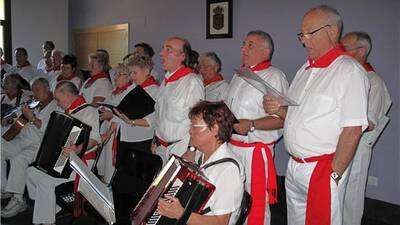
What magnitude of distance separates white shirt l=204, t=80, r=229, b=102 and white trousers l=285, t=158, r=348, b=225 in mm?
2085

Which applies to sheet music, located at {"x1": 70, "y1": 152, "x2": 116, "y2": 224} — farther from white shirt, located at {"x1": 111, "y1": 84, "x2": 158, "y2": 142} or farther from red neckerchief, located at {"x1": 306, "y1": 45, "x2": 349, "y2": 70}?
red neckerchief, located at {"x1": 306, "y1": 45, "x2": 349, "y2": 70}

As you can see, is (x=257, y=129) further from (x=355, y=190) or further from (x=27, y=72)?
(x=27, y=72)

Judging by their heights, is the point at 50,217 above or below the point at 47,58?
below

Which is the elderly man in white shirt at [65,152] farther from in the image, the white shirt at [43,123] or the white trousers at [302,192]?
the white trousers at [302,192]

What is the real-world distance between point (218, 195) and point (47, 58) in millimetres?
5429

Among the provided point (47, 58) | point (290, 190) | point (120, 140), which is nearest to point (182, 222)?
point (290, 190)

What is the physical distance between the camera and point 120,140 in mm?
3529

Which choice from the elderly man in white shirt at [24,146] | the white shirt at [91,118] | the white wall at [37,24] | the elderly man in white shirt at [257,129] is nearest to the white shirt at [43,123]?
the elderly man in white shirt at [24,146]

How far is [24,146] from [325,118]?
9.50 ft

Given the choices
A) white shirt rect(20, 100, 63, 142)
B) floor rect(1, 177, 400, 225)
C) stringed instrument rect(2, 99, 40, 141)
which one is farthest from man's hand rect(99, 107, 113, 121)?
floor rect(1, 177, 400, 225)

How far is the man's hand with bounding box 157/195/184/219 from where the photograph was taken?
164 centimetres

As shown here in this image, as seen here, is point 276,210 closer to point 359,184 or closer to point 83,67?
point 359,184

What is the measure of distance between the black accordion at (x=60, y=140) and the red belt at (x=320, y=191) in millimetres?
1618

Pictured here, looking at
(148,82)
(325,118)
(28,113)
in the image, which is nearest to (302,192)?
(325,118)
